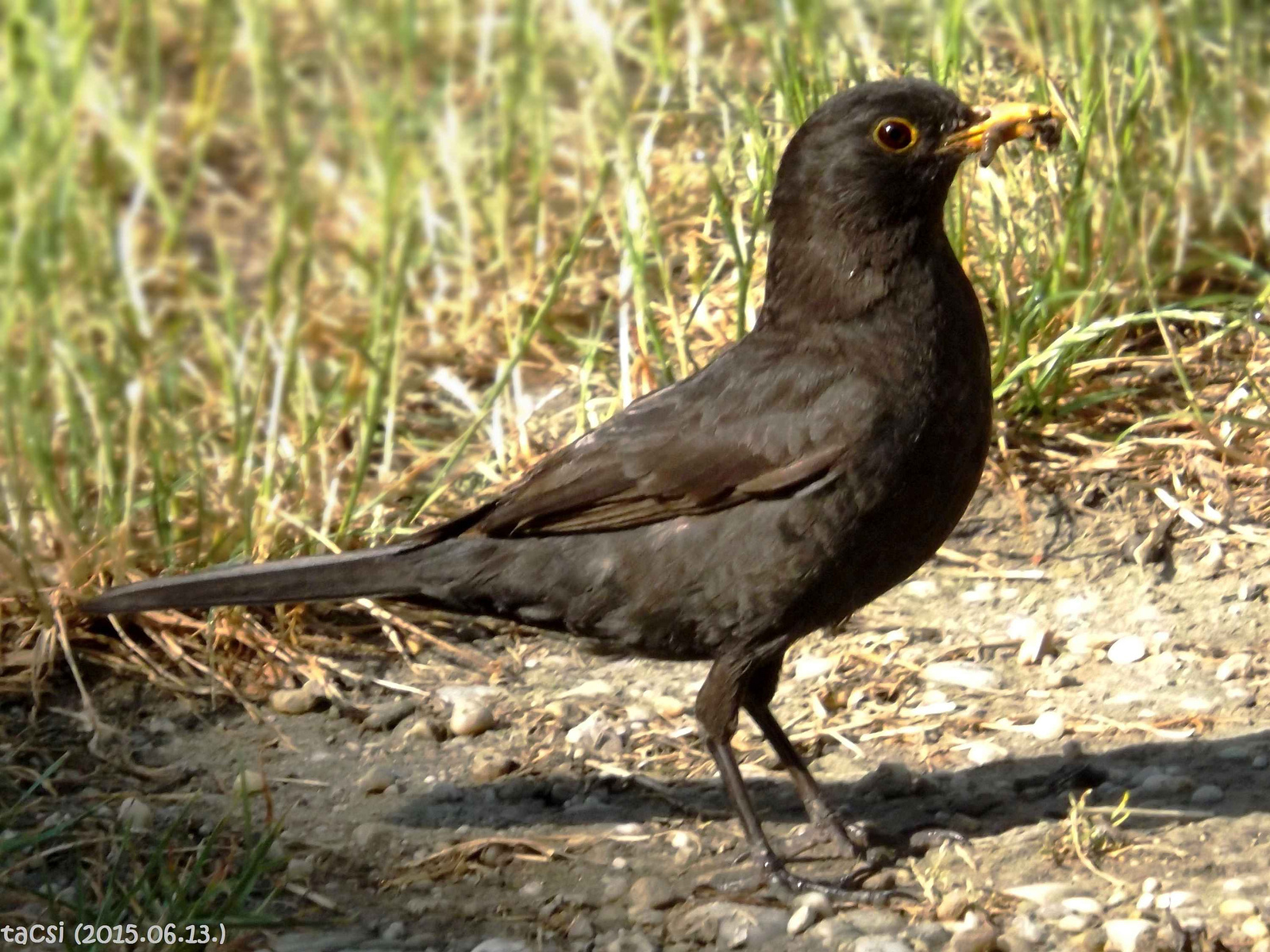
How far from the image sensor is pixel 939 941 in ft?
10.1

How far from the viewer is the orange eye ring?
137 inches

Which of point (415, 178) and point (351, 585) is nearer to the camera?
point (351, 585)

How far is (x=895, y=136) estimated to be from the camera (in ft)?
11.5

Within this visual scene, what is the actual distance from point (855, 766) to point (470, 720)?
0.94m

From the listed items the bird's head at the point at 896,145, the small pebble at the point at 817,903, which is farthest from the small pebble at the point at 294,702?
the bird's head at the point at 896,145

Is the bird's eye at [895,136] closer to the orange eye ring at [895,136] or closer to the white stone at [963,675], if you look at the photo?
the orange eye ring at [895,136]

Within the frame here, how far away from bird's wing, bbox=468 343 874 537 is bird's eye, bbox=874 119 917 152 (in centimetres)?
52

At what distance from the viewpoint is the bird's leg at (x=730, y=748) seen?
11.2ft

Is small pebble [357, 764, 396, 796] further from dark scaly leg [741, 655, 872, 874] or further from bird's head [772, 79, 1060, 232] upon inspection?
bird's head [772, 79, 1060, 232]

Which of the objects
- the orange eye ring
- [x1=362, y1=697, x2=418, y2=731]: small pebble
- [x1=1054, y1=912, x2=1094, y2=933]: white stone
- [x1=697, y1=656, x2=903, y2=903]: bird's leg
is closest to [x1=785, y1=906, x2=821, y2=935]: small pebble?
[x1=697, y1=656, x2=903, y2=903]: bird's leg

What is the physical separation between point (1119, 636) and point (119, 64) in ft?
17.7

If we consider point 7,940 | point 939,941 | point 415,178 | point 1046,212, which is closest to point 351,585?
point 7,940

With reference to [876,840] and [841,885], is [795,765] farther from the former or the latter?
[841,885]

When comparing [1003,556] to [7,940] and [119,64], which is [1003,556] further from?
[119,64]
